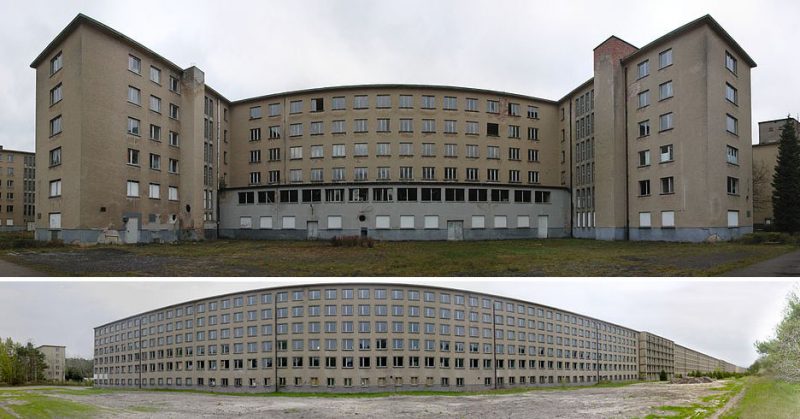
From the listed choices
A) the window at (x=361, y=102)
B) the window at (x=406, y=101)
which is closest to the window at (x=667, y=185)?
the window at (x=406, y=101)

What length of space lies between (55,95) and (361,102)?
68.2ft

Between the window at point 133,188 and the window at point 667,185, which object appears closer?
the window at point 133,188

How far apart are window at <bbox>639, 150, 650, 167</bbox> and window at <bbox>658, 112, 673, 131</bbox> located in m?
1.83

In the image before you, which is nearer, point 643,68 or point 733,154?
point 733,154

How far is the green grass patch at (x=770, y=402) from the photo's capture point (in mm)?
14462

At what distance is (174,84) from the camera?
31594 mm

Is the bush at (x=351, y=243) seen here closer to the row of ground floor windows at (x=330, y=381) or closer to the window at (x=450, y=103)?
the row of ground floor windows at (x=330, y=381)

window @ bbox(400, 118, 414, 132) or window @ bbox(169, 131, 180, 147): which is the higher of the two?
window @ bbox(400, 118, 414, 132)

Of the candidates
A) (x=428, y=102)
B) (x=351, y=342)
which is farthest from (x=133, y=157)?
(x=428, y=102)

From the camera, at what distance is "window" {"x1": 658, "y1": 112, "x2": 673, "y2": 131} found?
2772 centimetres

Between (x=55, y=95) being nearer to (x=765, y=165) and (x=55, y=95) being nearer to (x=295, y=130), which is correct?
(x=295, y=130)

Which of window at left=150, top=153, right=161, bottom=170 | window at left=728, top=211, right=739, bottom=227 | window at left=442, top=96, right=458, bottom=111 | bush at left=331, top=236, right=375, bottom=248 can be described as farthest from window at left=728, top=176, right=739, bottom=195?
window at left=150, top=153, right=161, bottom=170

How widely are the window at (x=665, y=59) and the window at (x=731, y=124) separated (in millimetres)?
4762

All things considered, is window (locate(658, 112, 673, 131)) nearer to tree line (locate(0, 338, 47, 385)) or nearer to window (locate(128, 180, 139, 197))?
tree line (locate(0, 338, 47, 385))
